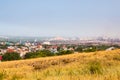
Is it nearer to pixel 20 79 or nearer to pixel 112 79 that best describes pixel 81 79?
pixel 112 79

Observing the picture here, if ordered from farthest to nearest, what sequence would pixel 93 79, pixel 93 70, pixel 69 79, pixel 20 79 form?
pixel 93 70
pixel 20 79
pixel 69 79
pixel 93 79

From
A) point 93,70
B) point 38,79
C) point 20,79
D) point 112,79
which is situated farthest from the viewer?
point 93,70

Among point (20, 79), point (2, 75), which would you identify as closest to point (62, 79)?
point (20, 79)

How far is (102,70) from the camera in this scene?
9.80 m

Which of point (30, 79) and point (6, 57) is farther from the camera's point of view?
point (6, 57)

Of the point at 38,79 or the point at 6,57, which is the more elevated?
the point at 38,79

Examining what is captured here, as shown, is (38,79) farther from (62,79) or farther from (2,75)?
(2,75)

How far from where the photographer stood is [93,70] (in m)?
10.3

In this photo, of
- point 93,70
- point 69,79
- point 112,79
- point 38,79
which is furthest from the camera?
point 93,70

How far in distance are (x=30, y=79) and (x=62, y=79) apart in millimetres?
1824

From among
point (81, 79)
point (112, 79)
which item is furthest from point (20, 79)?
point (112, 79)

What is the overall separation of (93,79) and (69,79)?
0.75 m

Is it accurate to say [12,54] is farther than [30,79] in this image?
Yes

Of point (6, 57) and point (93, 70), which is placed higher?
point (93, 70)
